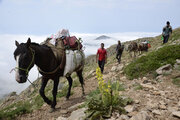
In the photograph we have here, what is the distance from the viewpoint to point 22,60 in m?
4.19

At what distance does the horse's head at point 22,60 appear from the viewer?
162 inches

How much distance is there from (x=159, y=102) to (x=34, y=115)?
4715 millimetres

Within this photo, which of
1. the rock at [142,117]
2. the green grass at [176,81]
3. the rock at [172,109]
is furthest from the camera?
the green grass at [176,81]

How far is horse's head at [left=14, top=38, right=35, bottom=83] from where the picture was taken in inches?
162

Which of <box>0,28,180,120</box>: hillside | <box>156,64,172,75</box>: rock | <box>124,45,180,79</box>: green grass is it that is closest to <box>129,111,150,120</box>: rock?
<box>0,28,180,120</box>: hillside

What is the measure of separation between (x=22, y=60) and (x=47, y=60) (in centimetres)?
114

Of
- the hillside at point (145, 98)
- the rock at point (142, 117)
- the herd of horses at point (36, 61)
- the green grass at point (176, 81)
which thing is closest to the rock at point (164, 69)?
the hillside at point (145, 98)

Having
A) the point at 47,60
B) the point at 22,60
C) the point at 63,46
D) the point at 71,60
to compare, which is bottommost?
the point at 71,60

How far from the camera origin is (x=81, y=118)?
3.49m

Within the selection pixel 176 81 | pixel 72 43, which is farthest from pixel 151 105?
pixel 72 43

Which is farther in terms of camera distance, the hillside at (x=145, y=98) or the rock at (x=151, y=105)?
the rock at (x=151, y=105)

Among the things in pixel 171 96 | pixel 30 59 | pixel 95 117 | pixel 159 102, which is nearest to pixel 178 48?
pixel 171 96

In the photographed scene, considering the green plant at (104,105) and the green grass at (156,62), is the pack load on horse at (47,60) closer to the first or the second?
the green plant at (104,105)

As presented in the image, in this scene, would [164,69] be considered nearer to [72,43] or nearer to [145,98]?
[145,98]
